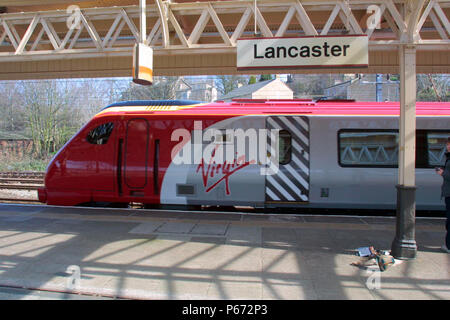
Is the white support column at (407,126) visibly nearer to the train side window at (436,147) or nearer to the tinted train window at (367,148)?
the tinted train window at (367,148)

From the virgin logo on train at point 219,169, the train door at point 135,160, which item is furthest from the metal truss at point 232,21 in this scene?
the virgin logo on train at point 219,169

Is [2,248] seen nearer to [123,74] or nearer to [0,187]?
[123,74]

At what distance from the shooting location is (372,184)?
7508 mm

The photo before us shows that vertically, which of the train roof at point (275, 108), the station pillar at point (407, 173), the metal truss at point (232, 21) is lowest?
the station pillar at point (407, 173)

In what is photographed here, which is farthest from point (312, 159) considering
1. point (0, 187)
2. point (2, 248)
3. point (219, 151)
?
point (0, 187)

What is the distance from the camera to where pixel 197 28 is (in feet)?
24.4

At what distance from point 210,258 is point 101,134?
15.5 ft

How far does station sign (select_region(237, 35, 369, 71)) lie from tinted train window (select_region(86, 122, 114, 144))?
12.7 ft

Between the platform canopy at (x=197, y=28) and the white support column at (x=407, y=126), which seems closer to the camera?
the white support column at (x=407, y=126)

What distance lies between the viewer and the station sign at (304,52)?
578 cm

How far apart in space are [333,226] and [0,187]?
41.1 ft

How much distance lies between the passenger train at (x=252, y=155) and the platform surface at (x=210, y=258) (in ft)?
1.83

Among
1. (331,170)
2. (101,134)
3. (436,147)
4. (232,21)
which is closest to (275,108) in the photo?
(331,170)
